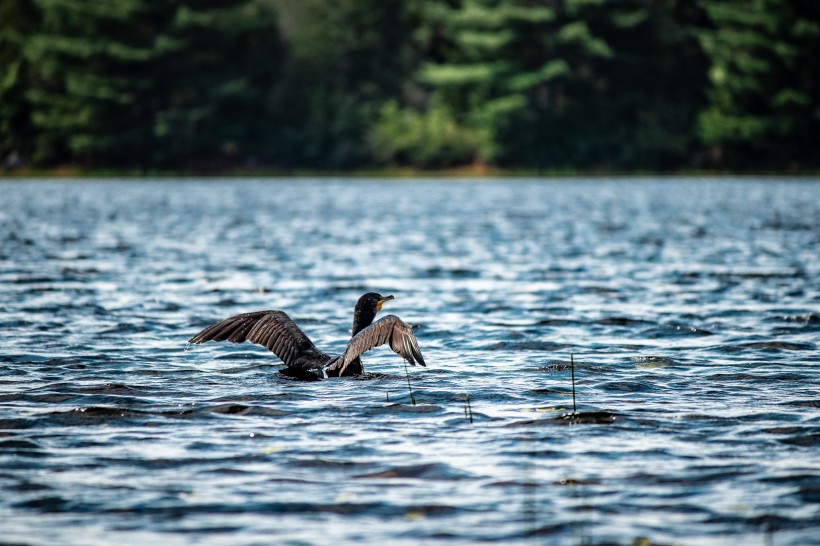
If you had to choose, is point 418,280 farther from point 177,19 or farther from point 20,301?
point 177,19

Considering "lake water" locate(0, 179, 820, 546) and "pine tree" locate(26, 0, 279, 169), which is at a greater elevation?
"pine tree" locate(26, 0, 279, 169)

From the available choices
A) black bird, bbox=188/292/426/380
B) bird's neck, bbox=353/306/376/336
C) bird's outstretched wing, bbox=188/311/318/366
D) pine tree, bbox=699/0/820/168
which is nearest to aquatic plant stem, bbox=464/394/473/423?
black bird, bbox=188/292/426/380

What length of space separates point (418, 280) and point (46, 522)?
14.9 m

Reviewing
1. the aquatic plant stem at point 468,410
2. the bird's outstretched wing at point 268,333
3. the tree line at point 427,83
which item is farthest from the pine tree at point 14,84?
the aquatic plant stem at point 468,410

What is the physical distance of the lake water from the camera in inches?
277

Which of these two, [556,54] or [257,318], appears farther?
[556,54]

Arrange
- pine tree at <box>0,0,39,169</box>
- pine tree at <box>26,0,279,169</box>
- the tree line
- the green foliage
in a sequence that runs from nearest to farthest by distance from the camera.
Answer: the tree line
pine tree at <box>26,0,279,169</box>
the green foliage
pine tree at <box>0,0,39,169</box>

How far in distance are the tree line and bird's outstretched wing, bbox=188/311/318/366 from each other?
6415 cm

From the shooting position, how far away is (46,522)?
6.93 meters

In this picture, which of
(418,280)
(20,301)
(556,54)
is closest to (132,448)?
(20,301)

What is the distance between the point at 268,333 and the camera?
458 inches

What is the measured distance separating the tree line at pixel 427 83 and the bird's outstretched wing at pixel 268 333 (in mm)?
64146

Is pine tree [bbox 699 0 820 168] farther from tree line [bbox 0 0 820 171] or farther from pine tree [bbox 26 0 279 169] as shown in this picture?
pine tree [bbox 26 0 279 169]

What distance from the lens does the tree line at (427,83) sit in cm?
7475
